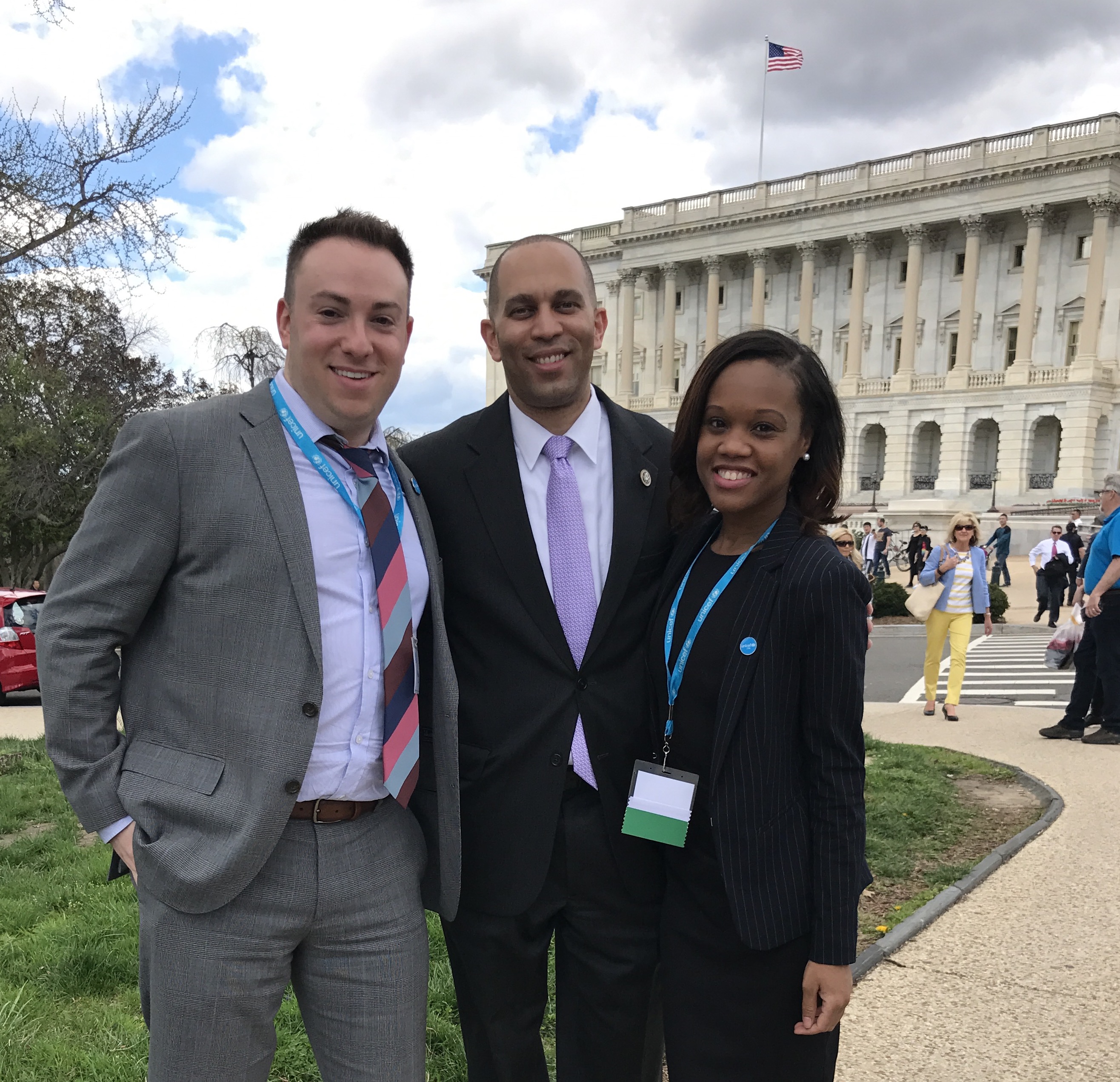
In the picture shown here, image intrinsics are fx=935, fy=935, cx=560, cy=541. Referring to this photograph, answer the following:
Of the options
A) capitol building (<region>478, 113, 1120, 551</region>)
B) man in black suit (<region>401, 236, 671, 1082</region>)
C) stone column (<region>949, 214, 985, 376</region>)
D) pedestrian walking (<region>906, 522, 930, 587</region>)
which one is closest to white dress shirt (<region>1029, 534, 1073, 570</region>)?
pedestrian walking (<region>906, 522, 930, 587</region>)

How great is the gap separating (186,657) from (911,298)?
59244mm

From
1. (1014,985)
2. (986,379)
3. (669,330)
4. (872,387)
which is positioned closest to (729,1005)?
(1014,985)

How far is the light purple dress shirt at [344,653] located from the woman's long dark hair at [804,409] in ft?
3.19

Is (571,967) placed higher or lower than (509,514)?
lower

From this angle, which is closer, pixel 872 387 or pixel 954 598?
pixel 954 598

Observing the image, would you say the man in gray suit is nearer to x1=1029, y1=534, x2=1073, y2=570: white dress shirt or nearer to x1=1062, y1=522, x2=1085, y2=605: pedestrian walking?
x1=1029, y1=534, x2=1073, y2=570: white dress shirt

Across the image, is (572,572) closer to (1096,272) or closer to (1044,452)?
(1096,272)

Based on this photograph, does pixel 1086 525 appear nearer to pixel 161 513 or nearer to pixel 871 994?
pixel 871 994

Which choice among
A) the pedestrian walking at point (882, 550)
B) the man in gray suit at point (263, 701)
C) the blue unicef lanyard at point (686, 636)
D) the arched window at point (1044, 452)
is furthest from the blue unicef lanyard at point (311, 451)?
the arched window at point (1044, 452)

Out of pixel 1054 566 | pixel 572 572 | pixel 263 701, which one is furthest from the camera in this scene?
pixel 1054 566

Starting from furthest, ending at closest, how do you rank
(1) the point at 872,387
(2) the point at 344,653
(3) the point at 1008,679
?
(1) the point at 872,387, (3) the point at 1008,679, (2) the point at 344,653

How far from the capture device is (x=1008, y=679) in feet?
50.0

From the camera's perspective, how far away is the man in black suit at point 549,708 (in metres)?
2.78

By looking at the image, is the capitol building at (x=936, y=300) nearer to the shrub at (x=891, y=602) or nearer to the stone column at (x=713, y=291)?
the stone column at (x=713, y=291)
